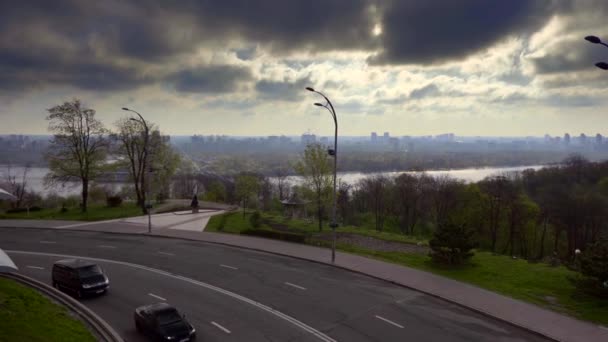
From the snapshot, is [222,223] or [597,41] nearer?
[597,41]

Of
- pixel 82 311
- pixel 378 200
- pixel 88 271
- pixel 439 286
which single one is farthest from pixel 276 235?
pixel 378 200

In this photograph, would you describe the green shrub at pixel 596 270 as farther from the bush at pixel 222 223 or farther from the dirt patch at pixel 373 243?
the bush at pixel 222 223

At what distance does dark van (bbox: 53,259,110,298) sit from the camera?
717 inches

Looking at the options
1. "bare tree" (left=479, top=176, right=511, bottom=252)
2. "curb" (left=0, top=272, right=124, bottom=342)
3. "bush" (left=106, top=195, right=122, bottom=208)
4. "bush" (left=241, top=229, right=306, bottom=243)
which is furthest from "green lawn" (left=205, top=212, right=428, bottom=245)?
"bare tree" (left=479, top=176, right=511, bottom=252)

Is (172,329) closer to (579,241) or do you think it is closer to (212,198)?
(579,241)

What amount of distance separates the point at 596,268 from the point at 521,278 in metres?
4.48

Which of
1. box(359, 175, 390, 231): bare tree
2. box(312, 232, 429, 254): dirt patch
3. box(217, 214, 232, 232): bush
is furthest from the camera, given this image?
box(359, 175, 390, 231): bare tree

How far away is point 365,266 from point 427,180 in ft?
157

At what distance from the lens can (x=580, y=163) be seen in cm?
7344

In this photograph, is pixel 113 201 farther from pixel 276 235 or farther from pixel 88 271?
pixel 88 271

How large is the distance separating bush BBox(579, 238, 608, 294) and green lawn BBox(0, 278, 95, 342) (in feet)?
75.8

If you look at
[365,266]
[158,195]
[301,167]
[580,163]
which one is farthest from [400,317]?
[580,163]

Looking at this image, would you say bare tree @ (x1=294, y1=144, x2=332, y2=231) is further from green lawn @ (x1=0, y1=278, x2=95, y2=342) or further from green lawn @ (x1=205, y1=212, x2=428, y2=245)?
green lawn @ (x1=0, y1=278, x2=95, y2=342)

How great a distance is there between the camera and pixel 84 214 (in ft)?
148
